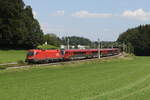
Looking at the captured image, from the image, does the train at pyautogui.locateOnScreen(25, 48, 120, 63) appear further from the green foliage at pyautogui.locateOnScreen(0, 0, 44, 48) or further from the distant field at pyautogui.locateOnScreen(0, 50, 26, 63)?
the green foliage at pyautogui.locateOnScreen(0, 0, 44, 48)

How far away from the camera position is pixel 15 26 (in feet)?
299

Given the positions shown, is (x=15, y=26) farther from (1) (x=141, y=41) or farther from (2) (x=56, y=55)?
(1) (x=141, y=41)

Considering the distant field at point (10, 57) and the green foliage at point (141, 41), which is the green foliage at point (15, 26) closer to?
the distant field at point (10, 57)

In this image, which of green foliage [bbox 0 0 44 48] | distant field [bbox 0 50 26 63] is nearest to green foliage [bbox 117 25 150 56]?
green foliage [bbox 0 0 44 48]

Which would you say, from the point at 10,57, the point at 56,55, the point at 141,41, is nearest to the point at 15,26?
the point at 10,57

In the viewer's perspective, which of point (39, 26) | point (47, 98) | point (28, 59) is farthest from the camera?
point (39, 26)

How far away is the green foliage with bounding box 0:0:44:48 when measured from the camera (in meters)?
89.8

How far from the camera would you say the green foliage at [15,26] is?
295 feet

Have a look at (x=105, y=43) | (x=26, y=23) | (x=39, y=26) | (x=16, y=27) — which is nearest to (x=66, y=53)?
(x=16, y=27)

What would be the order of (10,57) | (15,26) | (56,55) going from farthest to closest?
(15,26)
(10,57)
(56,55)

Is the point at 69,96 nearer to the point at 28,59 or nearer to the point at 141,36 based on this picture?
the point at 28,59

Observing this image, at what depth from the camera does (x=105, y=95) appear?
17031mm

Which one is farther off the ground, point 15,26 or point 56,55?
point 15,26

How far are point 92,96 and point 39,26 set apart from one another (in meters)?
101
